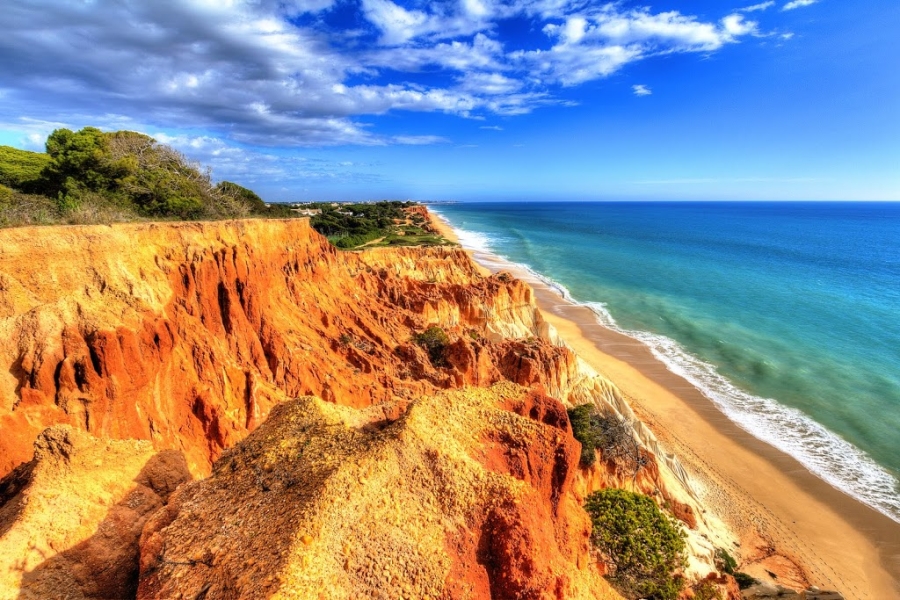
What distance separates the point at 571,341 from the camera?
4300 cm

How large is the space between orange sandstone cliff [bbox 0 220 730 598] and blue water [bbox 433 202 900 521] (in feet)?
47.7

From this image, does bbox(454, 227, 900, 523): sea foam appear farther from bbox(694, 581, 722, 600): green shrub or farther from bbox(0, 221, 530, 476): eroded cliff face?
bbox(0, 221, 530, 476): eroded cliff face

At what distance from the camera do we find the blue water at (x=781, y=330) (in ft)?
92.4

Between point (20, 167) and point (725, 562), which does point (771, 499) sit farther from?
point (20, 167)

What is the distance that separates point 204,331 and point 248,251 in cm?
585

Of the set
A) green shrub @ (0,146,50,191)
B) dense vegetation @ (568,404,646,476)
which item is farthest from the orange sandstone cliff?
green shrub @ (0,146,50,191)

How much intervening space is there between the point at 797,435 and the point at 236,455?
33.5 m

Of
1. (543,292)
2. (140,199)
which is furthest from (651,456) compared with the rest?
(543,292)

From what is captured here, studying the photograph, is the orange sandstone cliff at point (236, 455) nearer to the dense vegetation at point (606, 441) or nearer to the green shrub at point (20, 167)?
the dense vegetation at point (606, 441)

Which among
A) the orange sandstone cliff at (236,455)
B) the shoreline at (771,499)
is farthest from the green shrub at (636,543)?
the shoreline at (771,499)

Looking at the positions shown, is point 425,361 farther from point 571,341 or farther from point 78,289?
point 571,341

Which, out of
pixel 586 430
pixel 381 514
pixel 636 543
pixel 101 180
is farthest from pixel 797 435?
pixel 101 180

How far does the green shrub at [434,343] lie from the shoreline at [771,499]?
1440 centimetres

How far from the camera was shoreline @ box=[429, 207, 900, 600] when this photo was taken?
63.1 feet
